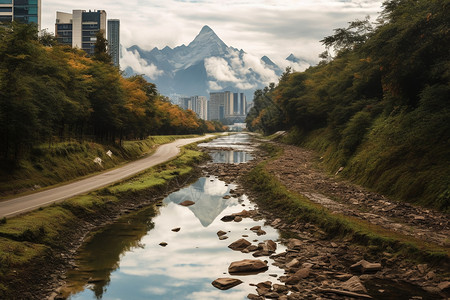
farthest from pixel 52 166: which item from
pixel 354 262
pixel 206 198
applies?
pixel 354 262

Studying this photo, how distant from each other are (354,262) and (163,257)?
965cm

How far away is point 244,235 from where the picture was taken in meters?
22.9

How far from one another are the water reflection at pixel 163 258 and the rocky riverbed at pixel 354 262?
3.49 ft

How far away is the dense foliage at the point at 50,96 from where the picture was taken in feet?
101

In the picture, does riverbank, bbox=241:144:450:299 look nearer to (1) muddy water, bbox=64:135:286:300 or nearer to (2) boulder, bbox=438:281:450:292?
(2) boulder, bbox=438:281:450:292

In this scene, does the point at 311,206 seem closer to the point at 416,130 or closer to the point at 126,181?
the point at 416,130

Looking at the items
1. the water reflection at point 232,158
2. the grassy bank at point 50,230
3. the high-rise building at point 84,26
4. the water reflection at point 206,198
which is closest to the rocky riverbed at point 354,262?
the water reflection at point 206,198

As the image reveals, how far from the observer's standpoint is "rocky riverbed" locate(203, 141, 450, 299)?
14547 mm

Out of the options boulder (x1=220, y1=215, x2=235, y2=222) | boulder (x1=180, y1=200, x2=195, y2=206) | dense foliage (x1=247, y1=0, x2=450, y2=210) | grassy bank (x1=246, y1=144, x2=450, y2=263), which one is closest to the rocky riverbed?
grassy bank (x1=246, y1=144, x2=450, y2=263)

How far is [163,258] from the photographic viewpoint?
19.4m

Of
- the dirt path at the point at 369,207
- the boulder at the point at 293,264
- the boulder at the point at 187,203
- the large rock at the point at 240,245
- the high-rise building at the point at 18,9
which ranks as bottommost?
the boulder at the point at 187,203

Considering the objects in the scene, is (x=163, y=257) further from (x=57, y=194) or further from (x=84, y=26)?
(x=84, y=26)

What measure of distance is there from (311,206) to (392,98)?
59.9 ft

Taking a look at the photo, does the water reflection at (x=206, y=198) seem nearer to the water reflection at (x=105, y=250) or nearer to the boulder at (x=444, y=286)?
the water reflection at (x=105, y=250)
